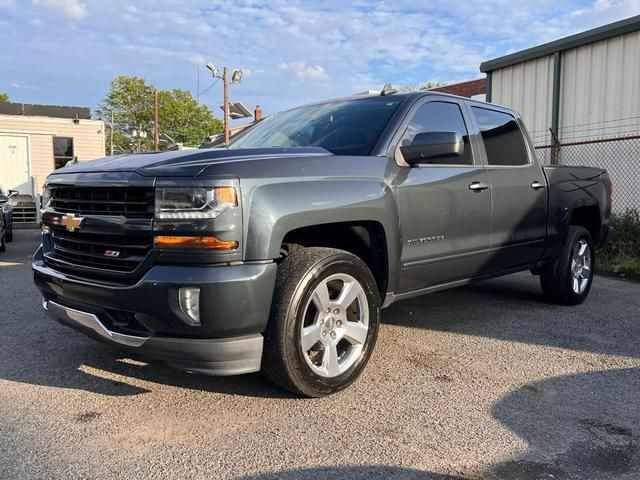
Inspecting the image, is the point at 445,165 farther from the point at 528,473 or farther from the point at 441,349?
the point at 528,473

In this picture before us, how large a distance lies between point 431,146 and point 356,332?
1.35 m

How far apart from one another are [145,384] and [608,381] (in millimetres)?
3022

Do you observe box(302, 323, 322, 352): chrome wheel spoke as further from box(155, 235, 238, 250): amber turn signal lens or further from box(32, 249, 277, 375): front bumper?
box(155, 235, 238, 250): amber turn signal lens

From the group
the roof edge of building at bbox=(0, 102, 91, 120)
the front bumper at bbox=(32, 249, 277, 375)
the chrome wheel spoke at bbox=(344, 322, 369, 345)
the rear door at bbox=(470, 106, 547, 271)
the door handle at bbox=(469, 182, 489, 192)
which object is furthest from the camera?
the roof edge of building at bbox=(0, 102, 91, 120)

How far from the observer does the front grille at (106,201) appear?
298cm

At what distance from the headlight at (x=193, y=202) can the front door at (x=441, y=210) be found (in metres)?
1.38

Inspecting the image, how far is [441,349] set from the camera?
436cm

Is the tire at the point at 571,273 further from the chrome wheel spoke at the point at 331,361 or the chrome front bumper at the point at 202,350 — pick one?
the chrome front bumper at the point at 202,350

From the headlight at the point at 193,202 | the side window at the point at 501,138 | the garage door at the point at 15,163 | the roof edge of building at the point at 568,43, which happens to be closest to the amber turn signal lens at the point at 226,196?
the headlight at the point at 193,202

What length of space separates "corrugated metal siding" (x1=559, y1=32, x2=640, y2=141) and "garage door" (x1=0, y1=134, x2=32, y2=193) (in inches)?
700

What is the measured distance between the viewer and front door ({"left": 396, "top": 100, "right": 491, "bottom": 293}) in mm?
3918

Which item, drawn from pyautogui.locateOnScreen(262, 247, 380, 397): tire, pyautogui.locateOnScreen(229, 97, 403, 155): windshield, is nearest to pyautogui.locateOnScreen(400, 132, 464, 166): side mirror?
pyautogui.locateOnScreen(229, 97, 403, 155): windshield

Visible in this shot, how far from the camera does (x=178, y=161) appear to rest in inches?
121

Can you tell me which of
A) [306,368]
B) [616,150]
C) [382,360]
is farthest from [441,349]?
[616,150]
